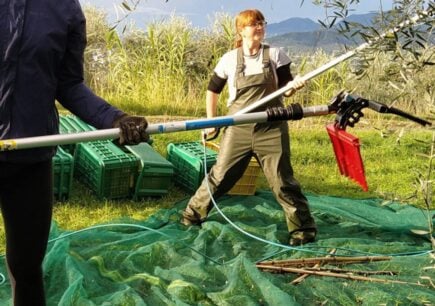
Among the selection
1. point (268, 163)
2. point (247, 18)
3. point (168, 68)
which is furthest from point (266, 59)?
point (168, 68)

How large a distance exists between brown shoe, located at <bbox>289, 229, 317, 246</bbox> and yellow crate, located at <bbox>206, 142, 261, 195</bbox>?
110 cm

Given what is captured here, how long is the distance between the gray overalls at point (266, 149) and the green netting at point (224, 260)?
0.28 meters

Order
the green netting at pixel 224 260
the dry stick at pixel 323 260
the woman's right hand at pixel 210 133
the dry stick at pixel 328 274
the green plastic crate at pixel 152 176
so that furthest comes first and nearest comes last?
the green plastic crate at pixel 152 176
the woman's right hand at pixel 210 133
the dry stick at pixel 323 260
the dry stick at pixel 328 274
the green netting at pixel 224 260

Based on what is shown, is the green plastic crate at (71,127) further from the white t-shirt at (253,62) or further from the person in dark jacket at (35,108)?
the person in dark jacket at (35,108)

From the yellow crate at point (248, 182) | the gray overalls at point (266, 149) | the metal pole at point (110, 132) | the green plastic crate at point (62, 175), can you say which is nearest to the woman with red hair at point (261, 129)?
the gray overalls at point (266, 149)

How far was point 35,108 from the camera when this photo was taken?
2.61 meters

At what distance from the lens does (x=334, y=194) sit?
6895mm

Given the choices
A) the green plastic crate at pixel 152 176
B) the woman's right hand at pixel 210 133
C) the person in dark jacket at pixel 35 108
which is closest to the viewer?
the person in dark jacket at pixel 35 108

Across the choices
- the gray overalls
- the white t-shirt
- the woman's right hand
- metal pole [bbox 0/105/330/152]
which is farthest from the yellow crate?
metal pole [bbox 0/105/330/152]

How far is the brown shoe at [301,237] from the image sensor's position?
5152mm

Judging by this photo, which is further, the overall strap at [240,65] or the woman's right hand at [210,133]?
the woman's right hand at [210,133]

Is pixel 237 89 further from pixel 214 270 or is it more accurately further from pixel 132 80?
pixel 132 80

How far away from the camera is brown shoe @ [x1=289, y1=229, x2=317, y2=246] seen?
203 inches

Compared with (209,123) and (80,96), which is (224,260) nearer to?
(209,123)
